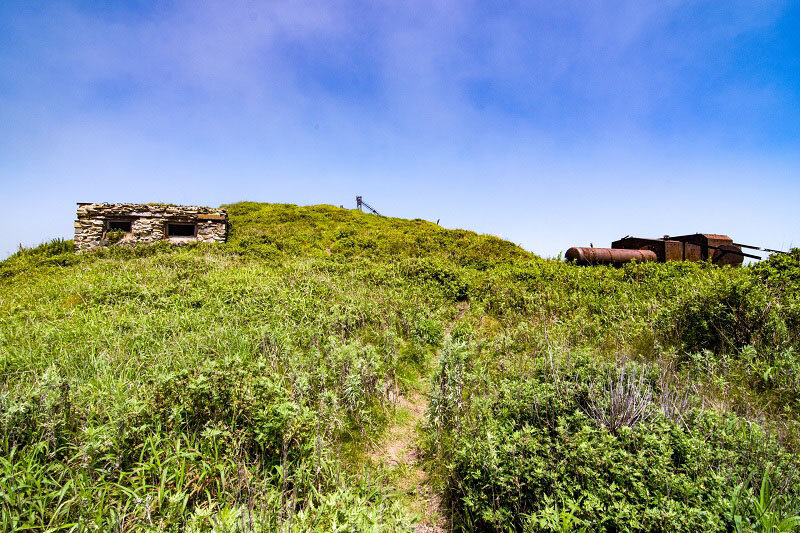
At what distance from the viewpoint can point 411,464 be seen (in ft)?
14.1

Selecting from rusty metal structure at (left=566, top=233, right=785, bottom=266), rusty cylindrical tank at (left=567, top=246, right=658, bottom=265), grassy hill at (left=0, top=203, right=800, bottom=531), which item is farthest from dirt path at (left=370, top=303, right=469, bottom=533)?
rusty metal structure at (left=566, top=233, right=785, bottom=266)

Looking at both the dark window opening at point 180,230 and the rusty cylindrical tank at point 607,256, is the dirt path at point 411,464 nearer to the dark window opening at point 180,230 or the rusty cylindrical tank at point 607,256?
the rusty cylindrical tank at point 607,256

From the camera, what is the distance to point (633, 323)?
22.7ft

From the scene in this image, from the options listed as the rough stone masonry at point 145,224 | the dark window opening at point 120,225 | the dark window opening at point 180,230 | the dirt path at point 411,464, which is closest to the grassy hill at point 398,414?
the dirt path at point 411,464

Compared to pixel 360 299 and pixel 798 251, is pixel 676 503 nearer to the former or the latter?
pixel 360 299

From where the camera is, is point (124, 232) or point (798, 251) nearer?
point (798, 251)

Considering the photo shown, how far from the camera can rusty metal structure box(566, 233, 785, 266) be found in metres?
14.4

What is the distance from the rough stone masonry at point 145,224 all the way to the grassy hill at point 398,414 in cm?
1343

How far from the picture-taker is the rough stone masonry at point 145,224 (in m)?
19.4

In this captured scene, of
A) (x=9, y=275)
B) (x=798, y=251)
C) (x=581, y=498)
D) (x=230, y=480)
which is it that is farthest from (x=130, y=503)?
(x=9, y=275)

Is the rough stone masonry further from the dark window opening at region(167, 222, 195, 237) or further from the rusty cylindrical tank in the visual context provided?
the rusty cylindrical tank

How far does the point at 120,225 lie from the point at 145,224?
5.10 feet

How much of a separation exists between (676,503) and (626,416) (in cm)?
118

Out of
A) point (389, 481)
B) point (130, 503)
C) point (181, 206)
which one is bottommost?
point (389, 481)
